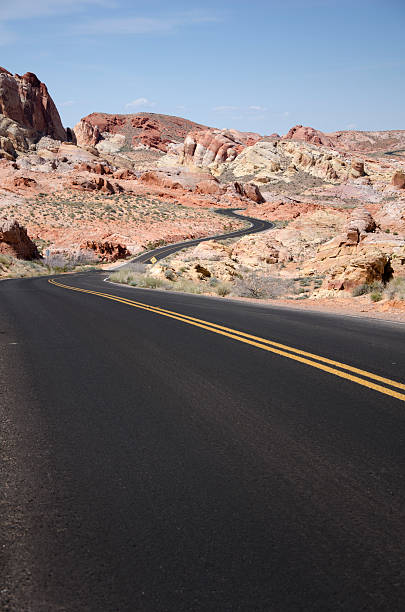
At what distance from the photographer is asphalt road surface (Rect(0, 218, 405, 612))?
1991 mm

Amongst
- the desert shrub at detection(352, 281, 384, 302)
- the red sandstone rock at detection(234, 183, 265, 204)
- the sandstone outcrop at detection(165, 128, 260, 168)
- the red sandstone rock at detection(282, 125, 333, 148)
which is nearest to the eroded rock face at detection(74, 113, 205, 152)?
the red sandstone rock at detection(282, 125, 333, 148)

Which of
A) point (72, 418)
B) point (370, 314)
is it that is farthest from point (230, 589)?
point (370, 314)

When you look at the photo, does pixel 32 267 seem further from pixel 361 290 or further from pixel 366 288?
pixel 366 288

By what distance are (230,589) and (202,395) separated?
2.73 meters

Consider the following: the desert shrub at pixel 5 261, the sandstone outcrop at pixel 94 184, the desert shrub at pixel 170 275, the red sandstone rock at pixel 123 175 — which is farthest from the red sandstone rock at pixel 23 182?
the desert shrub at pixel 170 275

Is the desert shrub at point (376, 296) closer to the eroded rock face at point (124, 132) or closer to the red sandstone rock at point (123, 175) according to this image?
the red sandstone rock at point (123, 175)

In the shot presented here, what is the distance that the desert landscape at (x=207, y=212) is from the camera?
22.6m

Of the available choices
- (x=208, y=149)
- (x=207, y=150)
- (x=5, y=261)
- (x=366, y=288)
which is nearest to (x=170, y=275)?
(x=366, y=288)

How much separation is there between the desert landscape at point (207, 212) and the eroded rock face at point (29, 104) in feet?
1.03

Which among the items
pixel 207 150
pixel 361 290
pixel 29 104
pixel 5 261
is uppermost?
pixel 29 104

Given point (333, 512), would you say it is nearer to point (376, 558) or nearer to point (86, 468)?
point (376, 558)

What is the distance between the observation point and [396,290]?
16.0 m

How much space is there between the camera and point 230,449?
3.39 metres

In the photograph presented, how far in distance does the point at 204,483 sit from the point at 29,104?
419 feet
